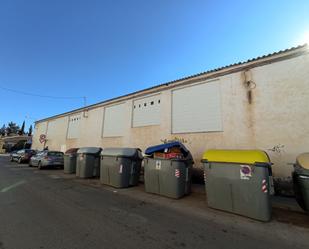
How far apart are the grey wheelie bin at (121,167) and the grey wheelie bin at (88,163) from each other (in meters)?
2.10

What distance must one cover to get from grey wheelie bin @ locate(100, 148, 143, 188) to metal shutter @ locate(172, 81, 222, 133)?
3.46 m

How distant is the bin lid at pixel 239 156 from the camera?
16.1ft

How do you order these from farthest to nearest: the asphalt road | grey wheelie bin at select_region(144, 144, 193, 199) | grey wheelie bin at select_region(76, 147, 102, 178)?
grey wheelie bin at select_region(76, 147, 102, 178), grey wheelie bin at select_region(144, 144, 193, 199), the asphalt road

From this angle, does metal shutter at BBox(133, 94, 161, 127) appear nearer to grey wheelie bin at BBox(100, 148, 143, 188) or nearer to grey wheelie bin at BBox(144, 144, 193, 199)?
grey wheelie bin at BBox(100, 148, 143, 188)

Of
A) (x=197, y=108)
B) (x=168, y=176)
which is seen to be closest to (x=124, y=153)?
(x=168, y=176)

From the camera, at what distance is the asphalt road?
11.5ft

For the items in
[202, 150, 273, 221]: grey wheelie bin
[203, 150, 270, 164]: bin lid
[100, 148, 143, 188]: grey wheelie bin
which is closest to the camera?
[202, 150, 273, 221]: grey wheelie bin

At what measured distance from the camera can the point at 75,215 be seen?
4855mm

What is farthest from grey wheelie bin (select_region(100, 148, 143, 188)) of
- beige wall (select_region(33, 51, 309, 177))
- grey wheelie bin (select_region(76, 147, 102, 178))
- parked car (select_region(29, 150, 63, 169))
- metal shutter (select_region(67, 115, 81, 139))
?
metal shutter (select_region(67, 115, 81, 139))

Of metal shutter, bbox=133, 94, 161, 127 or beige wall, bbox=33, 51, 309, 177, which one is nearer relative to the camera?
beige wall, bbox=33, 51, 309, 177

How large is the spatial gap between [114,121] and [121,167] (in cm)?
768

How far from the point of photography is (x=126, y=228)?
416 centimetres

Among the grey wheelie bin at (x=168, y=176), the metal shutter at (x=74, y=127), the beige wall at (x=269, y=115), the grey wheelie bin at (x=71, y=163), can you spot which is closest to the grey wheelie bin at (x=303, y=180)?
the beige wall at (x=269, y=115)

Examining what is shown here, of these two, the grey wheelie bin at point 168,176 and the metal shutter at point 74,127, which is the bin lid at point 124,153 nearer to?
the grey wheelie bin at point 168,176
